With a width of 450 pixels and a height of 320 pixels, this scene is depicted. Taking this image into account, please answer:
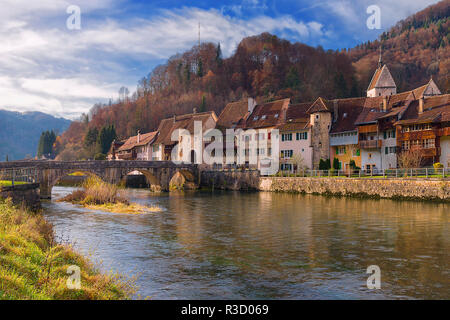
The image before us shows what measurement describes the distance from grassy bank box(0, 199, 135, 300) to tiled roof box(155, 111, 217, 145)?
69.0 metres

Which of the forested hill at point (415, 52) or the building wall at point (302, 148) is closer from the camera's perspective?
the building wall at point (302, 148)

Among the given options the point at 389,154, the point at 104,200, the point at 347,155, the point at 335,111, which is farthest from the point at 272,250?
the point at 335,111

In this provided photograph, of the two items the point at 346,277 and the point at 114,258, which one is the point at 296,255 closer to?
the point at 346,277

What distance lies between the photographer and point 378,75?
7950cm

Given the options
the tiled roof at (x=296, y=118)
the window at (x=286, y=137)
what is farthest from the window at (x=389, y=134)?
the window at (x=286, y=137)

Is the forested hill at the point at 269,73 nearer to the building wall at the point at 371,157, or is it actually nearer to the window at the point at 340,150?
the window at the point at 340,150

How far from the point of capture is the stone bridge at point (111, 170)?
53356mm

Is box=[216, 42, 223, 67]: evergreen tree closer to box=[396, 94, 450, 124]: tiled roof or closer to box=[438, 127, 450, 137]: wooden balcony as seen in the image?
box=[396, 94, 450, 124]: tiled roof

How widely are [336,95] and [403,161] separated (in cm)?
6094

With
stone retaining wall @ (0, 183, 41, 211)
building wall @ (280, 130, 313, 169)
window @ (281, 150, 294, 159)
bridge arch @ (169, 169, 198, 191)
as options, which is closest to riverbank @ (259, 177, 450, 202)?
building wall @ (280, 130, 313, 169)

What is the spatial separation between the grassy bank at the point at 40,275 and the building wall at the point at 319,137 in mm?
55222

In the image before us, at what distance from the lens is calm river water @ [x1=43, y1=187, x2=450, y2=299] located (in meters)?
14.2

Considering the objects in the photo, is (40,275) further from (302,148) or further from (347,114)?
(347,114)
